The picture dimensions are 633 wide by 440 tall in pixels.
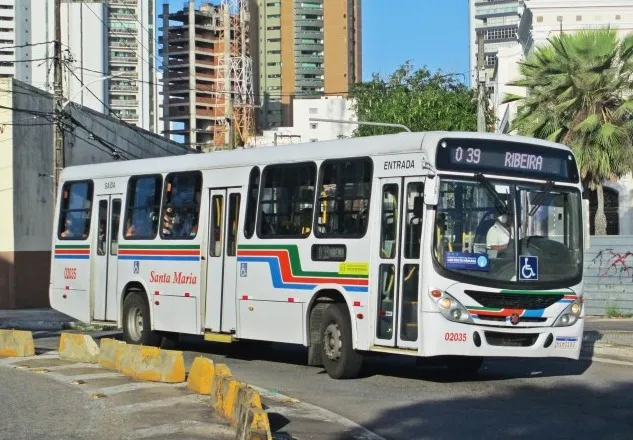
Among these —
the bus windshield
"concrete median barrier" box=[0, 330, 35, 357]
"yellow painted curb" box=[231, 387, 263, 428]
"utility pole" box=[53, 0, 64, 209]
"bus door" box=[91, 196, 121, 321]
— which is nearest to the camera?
"yellow painted curb" box=[231, 387, 263, 428]

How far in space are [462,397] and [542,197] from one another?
2788 mm

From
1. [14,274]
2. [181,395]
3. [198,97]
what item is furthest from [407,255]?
[198,97]

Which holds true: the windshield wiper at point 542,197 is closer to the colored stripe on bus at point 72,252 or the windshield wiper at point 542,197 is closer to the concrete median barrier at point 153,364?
the concrete median barrier at point 153,364

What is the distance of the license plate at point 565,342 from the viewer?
1347 cm

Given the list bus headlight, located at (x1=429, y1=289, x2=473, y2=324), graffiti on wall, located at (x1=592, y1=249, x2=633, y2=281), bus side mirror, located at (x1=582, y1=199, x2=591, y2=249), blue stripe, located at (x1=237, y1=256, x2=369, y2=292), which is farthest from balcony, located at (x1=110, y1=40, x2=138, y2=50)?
bus headlight, located at (x1=429, y1=289, x2=473, y2=324)

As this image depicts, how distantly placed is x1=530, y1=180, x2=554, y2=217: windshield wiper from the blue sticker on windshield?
1029mm

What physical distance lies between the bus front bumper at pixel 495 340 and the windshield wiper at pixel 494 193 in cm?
146

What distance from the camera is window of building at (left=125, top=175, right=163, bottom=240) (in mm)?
18531

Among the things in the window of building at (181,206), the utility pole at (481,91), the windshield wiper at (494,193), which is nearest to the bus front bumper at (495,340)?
the windshield wiper at (494,193)

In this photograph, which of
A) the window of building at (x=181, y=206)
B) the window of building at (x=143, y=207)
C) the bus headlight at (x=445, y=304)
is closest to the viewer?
the bus headlight at (x=445, y=304)

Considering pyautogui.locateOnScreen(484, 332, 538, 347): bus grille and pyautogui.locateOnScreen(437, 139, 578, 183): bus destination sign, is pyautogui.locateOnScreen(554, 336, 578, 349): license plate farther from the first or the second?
Result: pyautogui.locateOnScreen(437, 139, 578, 183): bus destination sign

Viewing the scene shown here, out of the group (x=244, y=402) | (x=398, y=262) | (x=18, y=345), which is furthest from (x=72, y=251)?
(x=244, y=402)

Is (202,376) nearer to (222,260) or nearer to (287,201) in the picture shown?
(287,201)

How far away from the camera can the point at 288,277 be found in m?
15.2
